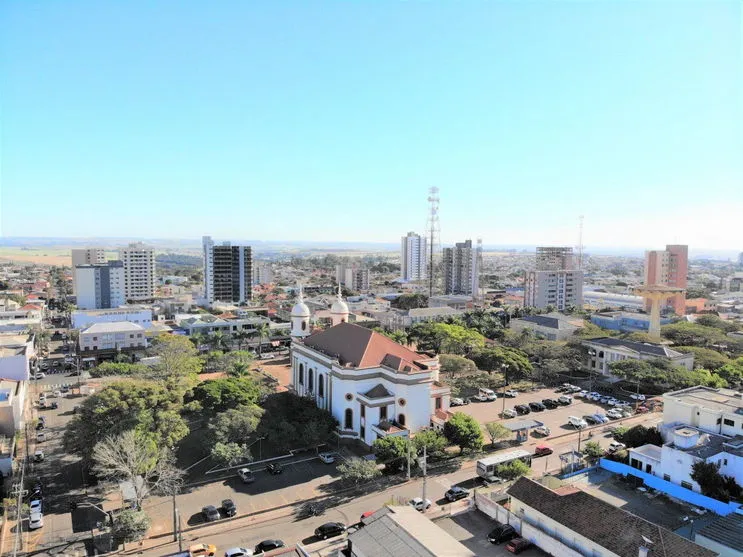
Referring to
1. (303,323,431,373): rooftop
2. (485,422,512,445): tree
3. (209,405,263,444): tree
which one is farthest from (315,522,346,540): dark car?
(485,422,512,445): tree

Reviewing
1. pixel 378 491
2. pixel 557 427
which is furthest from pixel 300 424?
pixel 557 427

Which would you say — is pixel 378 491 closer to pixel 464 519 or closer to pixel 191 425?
pixel 464 519

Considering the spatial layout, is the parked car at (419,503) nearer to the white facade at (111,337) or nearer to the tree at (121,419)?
the tree at (121,419)

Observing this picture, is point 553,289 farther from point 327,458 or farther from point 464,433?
point 327,458

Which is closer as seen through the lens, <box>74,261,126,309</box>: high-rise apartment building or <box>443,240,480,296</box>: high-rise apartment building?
<box>74,261,126,309</box>: high-rise apartment building

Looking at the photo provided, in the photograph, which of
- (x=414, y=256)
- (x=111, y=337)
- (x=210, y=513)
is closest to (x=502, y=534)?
(x=210, y=513)

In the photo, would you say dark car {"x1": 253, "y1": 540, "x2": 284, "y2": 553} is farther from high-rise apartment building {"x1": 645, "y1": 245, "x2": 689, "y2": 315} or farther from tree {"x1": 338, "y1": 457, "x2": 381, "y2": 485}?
high-rise apartment building {"x1": 645, "y1": 245, "x2": 689, "y2": 315}
